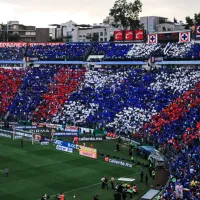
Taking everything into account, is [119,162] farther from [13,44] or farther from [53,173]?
[13,44]

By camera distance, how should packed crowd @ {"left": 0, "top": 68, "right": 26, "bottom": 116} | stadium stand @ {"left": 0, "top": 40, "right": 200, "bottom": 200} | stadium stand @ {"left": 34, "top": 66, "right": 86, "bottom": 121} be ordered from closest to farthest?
stadium stand @ {"left": 0, "top": 40, "right": 200, "bottom": 200}
stadium stand @ {"left": 34, "top": 66, "right": 86, "bottom": 121}
packed crowd @ {"left": 0, "top": 68, "right": 26, "bottom": 116}

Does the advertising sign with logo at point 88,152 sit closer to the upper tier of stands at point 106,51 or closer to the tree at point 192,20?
the upper tier of stands at point 106,51

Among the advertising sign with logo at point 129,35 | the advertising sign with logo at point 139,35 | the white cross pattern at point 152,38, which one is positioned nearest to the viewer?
the white cross pattern at point 152,38

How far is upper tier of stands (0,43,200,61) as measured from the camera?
229 feet

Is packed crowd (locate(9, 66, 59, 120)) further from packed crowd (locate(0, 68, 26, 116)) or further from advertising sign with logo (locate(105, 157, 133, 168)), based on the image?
advertising sign with logo (locate(105, 157, 133, 168))

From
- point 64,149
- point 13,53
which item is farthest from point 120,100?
point 13,53

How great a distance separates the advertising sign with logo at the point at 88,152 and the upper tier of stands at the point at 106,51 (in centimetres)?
2858

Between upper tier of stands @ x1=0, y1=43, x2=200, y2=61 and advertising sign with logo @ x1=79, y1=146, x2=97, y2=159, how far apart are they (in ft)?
93.8

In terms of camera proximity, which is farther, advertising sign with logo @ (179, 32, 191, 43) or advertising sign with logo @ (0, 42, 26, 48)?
advertising sign with logo @ (0, 42, 26, 48)

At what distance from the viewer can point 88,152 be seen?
46.6 metres

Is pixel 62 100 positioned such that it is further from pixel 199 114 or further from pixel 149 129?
pixel 199 114

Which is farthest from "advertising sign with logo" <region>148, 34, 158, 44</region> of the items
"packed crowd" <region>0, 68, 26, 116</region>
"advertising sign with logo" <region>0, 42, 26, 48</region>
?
"advertising sign with logo" <region>0, 42, 26, 48</region>

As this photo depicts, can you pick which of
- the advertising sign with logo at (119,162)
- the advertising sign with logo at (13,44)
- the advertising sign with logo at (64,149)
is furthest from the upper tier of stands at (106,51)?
the advertising sign with logo at (119,162)

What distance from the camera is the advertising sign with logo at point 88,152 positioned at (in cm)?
4588
